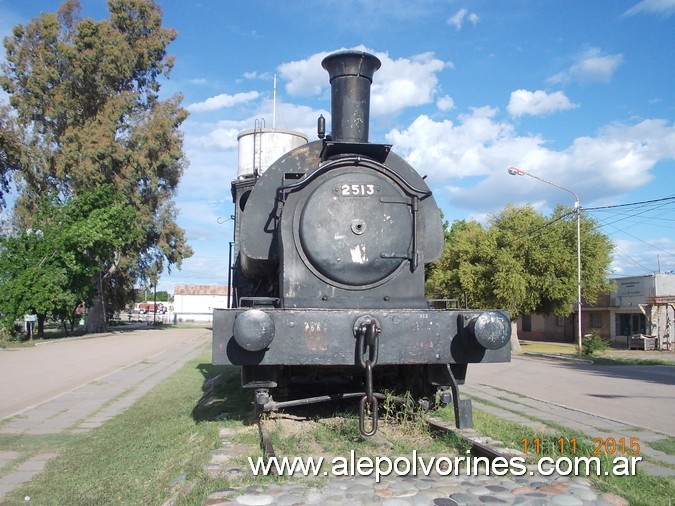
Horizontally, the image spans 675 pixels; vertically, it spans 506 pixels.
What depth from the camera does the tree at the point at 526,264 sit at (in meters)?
27.0

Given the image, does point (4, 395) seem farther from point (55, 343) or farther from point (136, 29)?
point (136, 29)

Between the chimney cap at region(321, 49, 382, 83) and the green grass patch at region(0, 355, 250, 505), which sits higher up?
the chimney cap at region(321, 49, 382, 83)

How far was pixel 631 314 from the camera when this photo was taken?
35406 millimetres

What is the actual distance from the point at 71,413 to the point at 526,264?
22625 mm

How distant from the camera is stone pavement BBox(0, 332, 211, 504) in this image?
6105 mm

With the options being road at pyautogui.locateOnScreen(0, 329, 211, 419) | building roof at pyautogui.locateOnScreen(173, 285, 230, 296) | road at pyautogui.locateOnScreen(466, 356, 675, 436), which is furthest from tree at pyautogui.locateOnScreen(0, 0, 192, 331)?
building roof at pyautogui.locateOnScreen(173, 285, 230, 296)

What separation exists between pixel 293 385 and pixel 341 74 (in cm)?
354

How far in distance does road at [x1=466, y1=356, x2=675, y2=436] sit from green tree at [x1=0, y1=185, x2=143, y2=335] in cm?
1888

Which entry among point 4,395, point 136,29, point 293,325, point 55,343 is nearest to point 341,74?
point 293,325

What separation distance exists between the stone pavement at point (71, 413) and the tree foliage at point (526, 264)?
1673cm

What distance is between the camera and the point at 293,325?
17.4ft

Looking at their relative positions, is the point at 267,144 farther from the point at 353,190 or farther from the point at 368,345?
the point at 368,345

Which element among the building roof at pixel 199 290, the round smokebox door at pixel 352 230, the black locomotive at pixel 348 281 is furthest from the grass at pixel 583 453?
the building roof at pixel 199 290

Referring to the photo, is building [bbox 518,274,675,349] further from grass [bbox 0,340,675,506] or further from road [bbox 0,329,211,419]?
grass [bbox 0,340,675,506]
